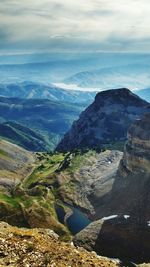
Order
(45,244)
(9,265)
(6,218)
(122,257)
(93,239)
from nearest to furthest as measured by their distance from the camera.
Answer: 1. (9,265)
2. (45,244)
3. (122,257)
4. (93,239)
5. (6,218)

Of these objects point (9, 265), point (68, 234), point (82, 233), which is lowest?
point (68, 234)

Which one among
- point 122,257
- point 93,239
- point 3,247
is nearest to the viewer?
point 3,247

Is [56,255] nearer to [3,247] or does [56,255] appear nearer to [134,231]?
[3,247]

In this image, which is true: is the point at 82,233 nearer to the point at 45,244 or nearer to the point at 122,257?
the point at 122,257

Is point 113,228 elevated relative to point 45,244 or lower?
lower

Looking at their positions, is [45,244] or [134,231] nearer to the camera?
[45,244]

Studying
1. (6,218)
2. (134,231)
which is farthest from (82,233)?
(6,218)

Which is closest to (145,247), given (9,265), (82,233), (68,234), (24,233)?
(82,233)
